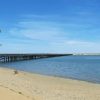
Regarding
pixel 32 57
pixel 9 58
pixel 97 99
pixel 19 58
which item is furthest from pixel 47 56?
pixel 97 99

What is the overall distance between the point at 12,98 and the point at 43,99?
248 cm

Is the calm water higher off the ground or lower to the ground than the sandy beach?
lower

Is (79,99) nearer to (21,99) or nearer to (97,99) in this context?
(97,99)

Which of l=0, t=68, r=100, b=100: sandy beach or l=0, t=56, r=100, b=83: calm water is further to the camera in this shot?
l=0, t=56, r=100, b=83: calm water

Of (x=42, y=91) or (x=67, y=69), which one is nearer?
(x=42, y=91)

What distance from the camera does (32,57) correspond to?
10850cm

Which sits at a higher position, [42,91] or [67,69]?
[42,91]

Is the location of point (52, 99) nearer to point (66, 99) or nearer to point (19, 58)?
point (66, 99)

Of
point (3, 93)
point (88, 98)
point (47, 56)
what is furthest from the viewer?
point (47, 56)

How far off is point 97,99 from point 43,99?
A: 10.2 feet

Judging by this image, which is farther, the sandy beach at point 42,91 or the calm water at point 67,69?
the calm water at point 67,69

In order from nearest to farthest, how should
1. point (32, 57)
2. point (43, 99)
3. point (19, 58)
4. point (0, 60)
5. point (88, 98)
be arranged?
point (43, 99) → point (88, 98) → point (0, 60) → point (19, 58) → point (32, 57)

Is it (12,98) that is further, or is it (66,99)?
(66,99)

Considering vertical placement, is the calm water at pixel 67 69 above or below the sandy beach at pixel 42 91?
below
